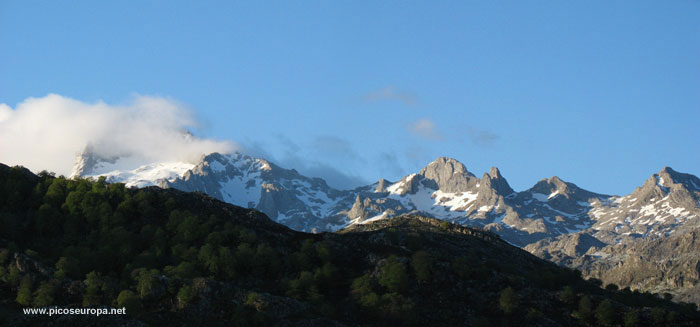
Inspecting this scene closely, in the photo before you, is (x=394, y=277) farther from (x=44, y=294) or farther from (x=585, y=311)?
(x=44, y=294)

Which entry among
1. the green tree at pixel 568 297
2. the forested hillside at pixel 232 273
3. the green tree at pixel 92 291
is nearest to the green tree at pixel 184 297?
the forested hillside at pixel 232 273

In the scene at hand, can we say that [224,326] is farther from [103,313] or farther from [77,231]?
[77,231]

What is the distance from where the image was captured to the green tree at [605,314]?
89.6 metres

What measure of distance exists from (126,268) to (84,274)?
211 inches

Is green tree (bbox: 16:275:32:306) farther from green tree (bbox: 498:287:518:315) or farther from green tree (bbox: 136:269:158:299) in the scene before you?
green tree (bbox: 498:287:518:315)

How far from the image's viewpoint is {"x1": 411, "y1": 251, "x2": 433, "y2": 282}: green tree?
9700 centimetres

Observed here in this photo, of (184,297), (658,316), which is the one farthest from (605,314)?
(184,297)

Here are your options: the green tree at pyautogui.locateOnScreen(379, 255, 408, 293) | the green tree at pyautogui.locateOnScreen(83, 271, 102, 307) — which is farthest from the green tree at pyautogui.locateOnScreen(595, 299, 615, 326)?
the green tree at pyautogui.locateOnScreen(83, 271, 102, 307)

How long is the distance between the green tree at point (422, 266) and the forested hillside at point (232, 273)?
159 millimetres

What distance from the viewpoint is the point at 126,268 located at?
317ft

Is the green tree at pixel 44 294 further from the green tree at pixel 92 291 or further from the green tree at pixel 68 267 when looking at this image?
the green tree at pixel 68 267

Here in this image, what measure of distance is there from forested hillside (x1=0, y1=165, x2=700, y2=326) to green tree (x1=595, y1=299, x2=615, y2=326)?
0.50 ft

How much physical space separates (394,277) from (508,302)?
14876mm

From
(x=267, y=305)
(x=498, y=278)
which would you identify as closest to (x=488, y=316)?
(x=498, y=278)
